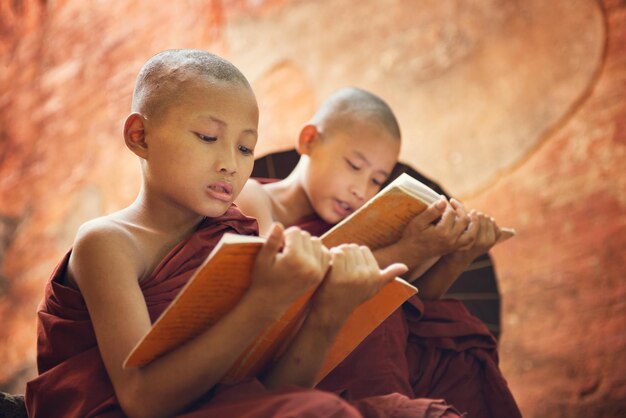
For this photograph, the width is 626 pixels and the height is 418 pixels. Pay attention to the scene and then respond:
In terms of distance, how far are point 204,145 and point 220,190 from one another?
10 cm

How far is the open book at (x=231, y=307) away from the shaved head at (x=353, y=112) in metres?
1.07

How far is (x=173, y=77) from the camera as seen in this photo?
5.64 ft

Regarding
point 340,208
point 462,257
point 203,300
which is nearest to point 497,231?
point 462,257

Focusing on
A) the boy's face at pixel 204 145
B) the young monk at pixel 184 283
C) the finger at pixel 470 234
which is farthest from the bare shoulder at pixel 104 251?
the finger at pixel 470 234

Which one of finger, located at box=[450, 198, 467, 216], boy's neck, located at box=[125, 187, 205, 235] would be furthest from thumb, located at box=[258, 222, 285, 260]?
finger, located at box=[450, 198, 467, 216]

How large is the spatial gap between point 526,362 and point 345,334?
2.40 meters

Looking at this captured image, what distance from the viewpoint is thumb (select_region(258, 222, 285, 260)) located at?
1.37m

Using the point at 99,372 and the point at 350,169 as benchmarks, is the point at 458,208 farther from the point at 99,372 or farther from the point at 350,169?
the point at 99,372

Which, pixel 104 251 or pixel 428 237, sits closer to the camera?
pixel 104 251

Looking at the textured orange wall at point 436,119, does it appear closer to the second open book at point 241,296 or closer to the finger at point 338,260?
the second open book at point 241,296

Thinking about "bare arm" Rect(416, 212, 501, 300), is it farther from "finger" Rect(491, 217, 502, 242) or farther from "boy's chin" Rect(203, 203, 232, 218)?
"boy's chin" Rect(203, 203, 232, 218)

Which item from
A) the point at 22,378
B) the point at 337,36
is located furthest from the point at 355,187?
the point at 22,378

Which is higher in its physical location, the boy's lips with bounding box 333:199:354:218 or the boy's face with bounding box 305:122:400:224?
the boy's face with bounding box 305:122:400:224

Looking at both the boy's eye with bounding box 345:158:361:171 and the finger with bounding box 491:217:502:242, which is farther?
the boy's eye with bounding box 345:158:361:171
